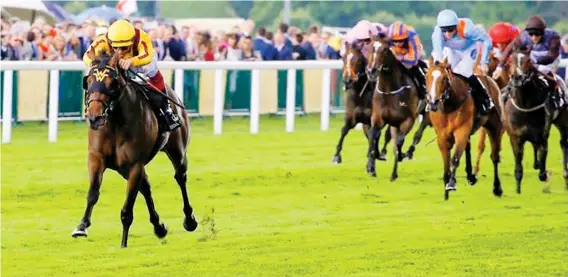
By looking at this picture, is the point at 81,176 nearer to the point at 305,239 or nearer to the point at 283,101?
the point at 305,239

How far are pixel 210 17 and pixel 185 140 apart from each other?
26.6 m

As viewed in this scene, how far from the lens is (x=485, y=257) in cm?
1022

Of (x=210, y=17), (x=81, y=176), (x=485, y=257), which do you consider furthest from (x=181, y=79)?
(x=210, y=17)

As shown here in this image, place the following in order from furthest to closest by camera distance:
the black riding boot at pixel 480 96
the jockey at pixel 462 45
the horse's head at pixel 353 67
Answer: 1. the horse's head at pixel 353 67
2. the black riding boot at pixel 480 96
3. the jockey at pixel 462 45

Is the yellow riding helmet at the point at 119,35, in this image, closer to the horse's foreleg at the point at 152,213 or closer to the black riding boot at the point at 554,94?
the horse's foreleg at the point at 152,213

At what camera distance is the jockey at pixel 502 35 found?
637 inches

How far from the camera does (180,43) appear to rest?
72.9 ft

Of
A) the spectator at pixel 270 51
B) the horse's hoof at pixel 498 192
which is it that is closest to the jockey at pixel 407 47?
the horse's hoof at pixel 498 192

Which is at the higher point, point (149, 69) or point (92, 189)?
point (149, 69)

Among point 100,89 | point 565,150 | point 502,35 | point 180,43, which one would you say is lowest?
point 565,150

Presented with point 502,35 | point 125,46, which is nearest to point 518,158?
point 502,35

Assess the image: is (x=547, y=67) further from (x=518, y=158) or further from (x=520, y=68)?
(x=518, y=158)

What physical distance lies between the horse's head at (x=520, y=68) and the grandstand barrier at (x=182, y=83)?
19.4ft

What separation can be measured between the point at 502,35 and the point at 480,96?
218cm
